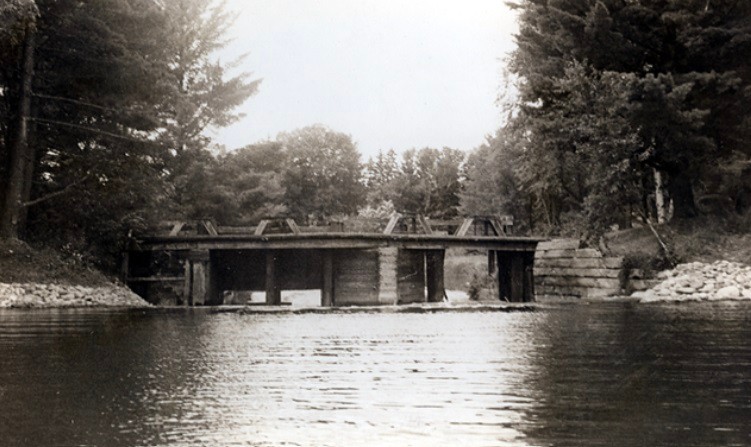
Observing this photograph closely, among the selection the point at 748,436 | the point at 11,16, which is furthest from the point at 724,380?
the point at 11,16

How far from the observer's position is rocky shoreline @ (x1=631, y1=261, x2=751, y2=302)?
19.1 metres

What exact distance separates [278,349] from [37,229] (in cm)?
1753

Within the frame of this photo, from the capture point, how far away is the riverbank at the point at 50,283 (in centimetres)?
1700

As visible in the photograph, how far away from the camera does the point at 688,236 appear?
23.8m

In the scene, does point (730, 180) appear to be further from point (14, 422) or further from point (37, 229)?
point (14, 422)

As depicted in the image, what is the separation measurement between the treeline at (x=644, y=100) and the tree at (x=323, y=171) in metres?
27.2

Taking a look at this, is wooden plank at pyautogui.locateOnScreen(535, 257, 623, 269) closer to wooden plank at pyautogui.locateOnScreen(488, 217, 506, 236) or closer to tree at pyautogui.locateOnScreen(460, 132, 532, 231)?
wooden plank at pyautogui.locateOnScreen(488, 217, 506, 236)

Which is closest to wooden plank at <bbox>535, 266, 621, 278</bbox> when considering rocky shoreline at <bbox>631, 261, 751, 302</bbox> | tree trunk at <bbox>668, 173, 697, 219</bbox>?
rocky shoreline at <bbox>631, 261, 751, 302</bbox>

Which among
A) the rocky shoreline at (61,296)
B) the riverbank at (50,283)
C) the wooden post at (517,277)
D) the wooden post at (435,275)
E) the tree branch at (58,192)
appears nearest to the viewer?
the rocky shoreline at (61,296)

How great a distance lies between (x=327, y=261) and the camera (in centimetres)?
2125

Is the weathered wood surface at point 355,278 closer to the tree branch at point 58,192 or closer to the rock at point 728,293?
the tree branch at point 58,192

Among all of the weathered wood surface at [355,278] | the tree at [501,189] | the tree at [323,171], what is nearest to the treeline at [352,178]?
the tree at [323,171]

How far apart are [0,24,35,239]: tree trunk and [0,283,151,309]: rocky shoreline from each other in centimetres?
254

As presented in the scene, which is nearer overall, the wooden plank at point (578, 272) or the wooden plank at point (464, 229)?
the wooden plank at point (464, 229)
